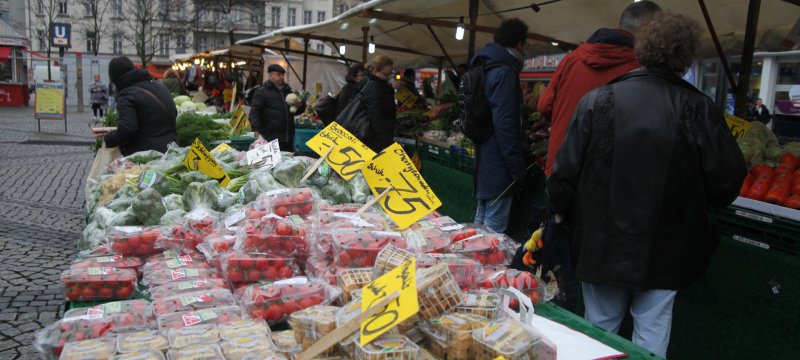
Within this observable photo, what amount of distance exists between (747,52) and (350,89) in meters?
4.92

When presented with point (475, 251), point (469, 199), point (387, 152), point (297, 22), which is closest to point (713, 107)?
point (475, 251)

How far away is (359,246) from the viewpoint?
2418mm

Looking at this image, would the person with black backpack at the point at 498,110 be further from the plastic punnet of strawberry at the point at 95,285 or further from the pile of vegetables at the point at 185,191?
the plastic punnet of strawberry at the point at 95,285

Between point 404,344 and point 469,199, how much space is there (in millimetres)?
4314

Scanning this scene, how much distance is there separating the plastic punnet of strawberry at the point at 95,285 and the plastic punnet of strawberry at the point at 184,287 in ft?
0.40

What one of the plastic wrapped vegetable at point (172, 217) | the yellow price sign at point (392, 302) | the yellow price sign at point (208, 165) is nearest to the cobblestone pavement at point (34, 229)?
the plastic wrapped vegetable at point (172, 217)

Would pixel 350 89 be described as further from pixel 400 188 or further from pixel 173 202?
pixel 400 188

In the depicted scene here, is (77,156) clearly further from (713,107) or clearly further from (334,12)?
(334,12)

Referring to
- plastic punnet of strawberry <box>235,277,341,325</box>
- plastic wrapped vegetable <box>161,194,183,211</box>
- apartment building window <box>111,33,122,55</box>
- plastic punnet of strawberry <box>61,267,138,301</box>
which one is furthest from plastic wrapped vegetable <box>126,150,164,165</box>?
apartment building window <box>111,33,122,55</box>

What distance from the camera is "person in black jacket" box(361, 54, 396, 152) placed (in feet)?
20.8

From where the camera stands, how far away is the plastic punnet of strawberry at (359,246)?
94.8 inches

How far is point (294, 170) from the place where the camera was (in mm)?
3787

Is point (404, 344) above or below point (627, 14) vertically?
below

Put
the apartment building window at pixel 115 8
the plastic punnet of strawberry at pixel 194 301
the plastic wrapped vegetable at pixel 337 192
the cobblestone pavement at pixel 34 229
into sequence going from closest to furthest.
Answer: the plastic punnet of strawberry at pixel 194 301 → the plastic wrapped vegetable at pixel 337 192 → the cobblestone pavement at pixel 34 229 → the apartment building window at pixel 115 8
